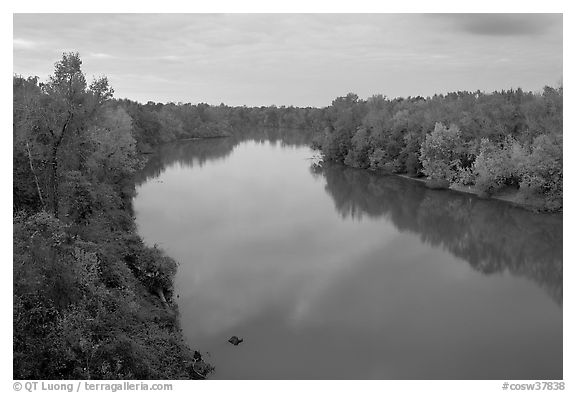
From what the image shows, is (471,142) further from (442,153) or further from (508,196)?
(508,196)

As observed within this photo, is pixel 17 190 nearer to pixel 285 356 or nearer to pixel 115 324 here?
pixel 115 324

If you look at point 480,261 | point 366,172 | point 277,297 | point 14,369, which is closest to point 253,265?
point 277,297

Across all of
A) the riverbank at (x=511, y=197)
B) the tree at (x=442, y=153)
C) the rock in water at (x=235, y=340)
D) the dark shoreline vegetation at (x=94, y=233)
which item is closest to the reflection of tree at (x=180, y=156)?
the dark shoreline vegetation at (x=94, y=233)

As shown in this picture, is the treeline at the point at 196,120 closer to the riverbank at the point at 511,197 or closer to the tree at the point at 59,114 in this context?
the riverbank at the point at 511,197

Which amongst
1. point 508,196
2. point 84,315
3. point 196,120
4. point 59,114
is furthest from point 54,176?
point 196,120

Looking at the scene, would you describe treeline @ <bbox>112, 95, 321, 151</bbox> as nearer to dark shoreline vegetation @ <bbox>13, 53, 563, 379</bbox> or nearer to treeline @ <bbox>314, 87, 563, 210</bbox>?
treeline @ <bbox>314, 87, 563, 210</bbox>
